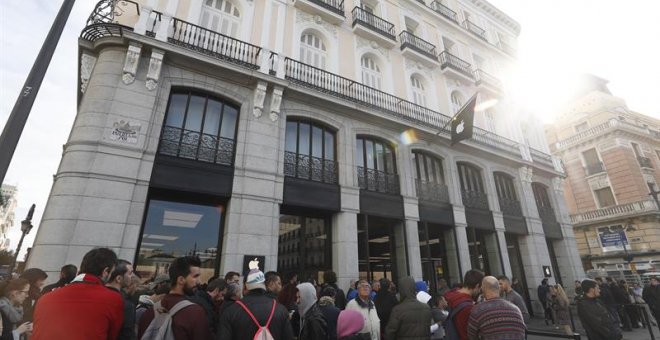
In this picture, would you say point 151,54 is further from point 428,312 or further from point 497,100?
point 497,100

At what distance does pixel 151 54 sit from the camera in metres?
8.66

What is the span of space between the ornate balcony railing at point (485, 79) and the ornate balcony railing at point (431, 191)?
8.54 metres

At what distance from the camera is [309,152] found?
36.0 ft

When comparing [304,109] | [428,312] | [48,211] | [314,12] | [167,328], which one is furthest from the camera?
[314,12]

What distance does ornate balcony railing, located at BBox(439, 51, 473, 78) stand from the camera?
16891mm

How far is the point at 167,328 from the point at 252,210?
6.26 metres

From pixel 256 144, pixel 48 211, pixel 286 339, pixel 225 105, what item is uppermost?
pixel 225 105

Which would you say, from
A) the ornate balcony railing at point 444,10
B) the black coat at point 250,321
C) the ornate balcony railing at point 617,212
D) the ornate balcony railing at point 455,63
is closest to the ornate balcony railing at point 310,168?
the black coat at point 250,321

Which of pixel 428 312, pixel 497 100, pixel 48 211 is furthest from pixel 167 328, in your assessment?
pixel 497 100

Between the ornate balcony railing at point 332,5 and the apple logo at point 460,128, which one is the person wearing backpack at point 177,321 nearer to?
the apple logo at point 460,128

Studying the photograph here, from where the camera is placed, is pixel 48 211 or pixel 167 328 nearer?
pixel 167 328

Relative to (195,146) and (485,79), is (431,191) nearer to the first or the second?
(195,146)

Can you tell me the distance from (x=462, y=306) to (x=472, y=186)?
493 inches

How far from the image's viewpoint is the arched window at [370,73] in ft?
45.6
